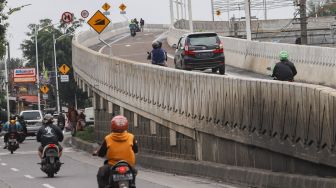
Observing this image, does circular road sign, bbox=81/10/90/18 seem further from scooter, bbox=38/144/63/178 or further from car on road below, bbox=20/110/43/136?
scooter, bbox=38/144/63/178

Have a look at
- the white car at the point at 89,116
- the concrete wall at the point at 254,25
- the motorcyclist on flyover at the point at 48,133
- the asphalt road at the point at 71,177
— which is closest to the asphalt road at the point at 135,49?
the concrete wall at the point at 254,25

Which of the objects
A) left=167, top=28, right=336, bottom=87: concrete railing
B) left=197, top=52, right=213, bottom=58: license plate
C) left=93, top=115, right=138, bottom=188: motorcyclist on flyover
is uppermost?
left=93, top=115, right=138, bottom=188: motorcyclist on flyover

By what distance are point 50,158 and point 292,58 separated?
64.7 feet

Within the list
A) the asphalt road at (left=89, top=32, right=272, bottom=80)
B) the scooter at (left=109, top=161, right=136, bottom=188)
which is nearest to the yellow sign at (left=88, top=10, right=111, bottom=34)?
the asphalt road at (left=89, top=32, right=272, bottom=80)

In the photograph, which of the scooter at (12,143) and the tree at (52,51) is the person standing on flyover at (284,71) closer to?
the scooter at (12,143)

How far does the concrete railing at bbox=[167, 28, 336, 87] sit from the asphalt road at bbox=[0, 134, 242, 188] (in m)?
9.02

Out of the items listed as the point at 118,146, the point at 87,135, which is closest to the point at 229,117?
the point at 118,146

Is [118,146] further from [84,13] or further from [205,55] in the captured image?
[84,13]

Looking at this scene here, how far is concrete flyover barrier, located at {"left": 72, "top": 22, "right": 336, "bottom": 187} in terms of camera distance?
16.9 meters

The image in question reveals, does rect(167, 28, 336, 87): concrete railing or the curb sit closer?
the curb

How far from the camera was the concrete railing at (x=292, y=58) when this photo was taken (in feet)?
121

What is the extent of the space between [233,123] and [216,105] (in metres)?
1.74

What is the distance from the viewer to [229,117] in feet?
74.1

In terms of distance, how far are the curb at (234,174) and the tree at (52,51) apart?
112 m
